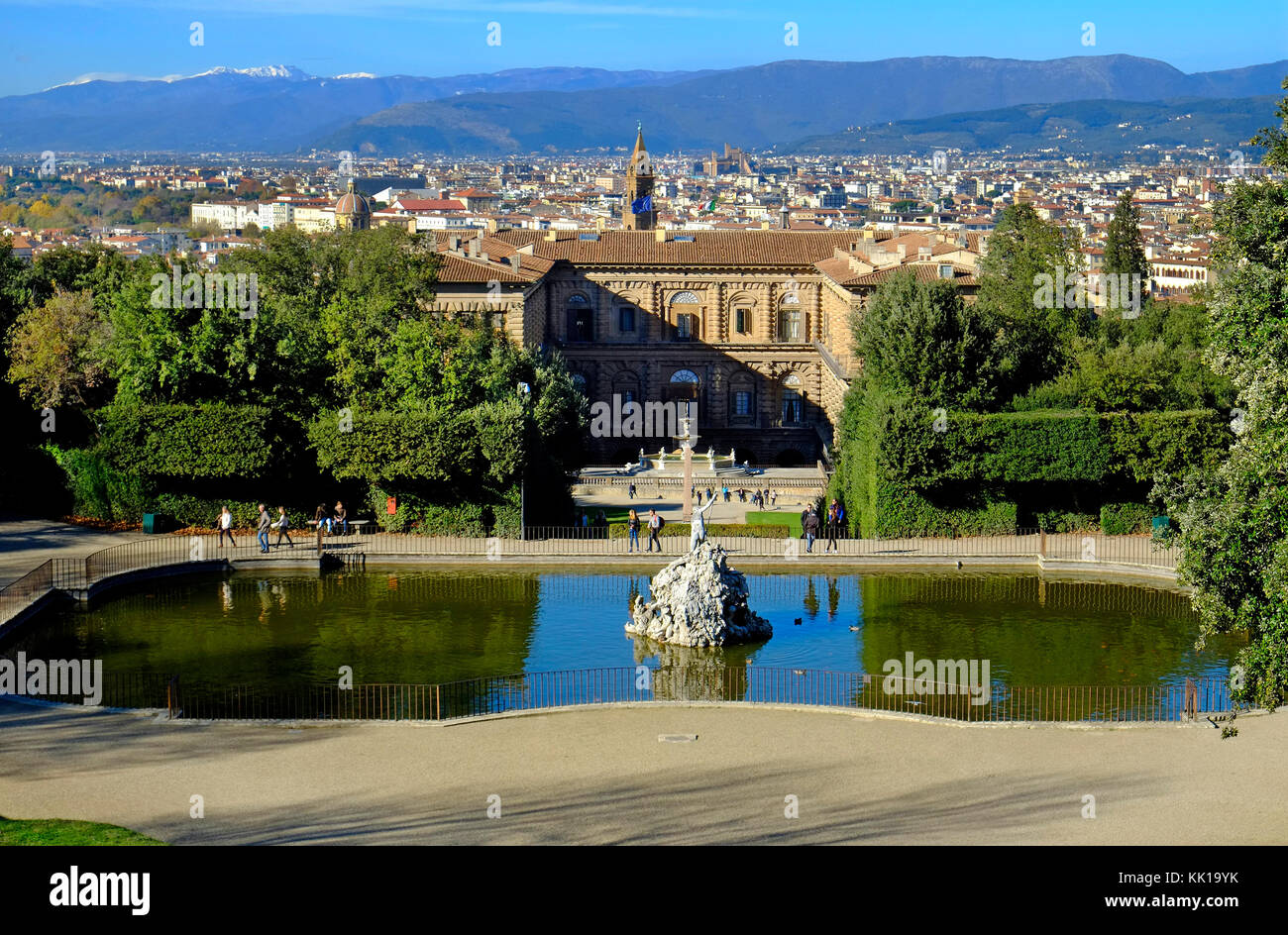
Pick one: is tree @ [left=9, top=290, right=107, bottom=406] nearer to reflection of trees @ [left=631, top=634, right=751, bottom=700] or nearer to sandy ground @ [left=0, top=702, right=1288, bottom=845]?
sandy ground @ [left=0, top=702, right=1288, bottom=845]

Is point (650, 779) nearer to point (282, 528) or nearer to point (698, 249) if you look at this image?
point (282, 528)

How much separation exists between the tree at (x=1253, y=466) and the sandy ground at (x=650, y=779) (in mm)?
1945

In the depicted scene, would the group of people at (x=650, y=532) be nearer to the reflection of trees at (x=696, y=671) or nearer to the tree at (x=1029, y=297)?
the reflection of trees at (x=696, y=671)

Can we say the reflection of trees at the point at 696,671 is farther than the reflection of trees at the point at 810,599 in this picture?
No

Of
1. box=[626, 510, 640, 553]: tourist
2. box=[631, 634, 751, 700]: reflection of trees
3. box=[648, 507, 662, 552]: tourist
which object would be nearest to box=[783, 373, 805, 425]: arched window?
box=[626, 510, 640, 553]: tourist

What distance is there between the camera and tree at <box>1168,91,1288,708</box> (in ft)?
74.3

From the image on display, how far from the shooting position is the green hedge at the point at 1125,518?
42.5 meters

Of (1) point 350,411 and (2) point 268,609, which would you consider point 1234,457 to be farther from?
(1) point 350,411

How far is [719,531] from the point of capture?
43156 millimetres

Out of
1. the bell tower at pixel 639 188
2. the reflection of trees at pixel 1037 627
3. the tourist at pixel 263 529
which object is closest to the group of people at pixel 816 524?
the reflection of trees at pixel 1037 627

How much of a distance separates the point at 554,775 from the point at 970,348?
25472 mm

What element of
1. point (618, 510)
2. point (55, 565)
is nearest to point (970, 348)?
point (618, 510)

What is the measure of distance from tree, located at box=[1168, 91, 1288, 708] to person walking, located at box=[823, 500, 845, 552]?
50.1ft

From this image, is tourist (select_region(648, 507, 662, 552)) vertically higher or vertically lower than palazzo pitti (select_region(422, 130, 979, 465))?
lower
